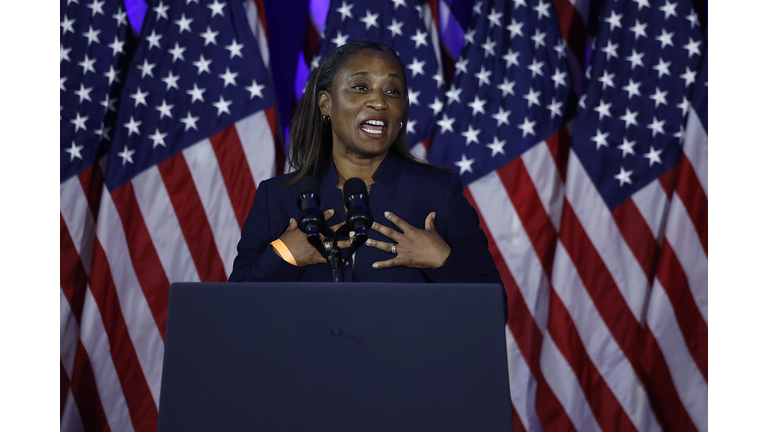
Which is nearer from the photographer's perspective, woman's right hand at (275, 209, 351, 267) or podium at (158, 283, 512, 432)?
podium at (158, 283, 512, 432)

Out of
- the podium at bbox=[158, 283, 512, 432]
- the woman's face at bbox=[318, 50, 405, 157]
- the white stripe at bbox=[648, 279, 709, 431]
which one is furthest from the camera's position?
the white stripe at bbox=[648, 279, 709, 431]

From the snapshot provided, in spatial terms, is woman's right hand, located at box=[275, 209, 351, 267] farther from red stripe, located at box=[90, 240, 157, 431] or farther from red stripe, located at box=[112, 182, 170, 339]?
red stripe, located at box=[90, 240, 157, 431]

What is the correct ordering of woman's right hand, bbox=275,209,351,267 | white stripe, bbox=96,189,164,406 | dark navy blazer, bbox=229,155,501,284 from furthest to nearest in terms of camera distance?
white stripe, bbox=96,189,164,406, dark navy blazer, bbox=229,155,501,284, woman's right hand, bbox=275,209,351,267

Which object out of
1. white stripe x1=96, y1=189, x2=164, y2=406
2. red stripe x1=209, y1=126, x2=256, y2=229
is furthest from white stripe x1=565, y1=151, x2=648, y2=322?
white stripe x1=96, y1=189, x2=164, y2=406

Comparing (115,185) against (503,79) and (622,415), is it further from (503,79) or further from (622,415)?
(622,415)

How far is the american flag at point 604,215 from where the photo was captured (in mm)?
2906

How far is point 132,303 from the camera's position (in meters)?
3.01

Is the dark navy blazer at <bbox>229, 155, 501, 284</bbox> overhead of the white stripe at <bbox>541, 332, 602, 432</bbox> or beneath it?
overhead

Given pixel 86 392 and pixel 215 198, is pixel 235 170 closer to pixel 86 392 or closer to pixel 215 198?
pixel 215 198

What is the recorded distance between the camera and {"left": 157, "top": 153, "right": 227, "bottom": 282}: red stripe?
118 inches

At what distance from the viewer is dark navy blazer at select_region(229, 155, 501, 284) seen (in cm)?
149

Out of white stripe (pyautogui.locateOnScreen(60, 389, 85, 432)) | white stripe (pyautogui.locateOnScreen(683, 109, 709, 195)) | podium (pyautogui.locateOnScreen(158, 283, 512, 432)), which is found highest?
white stripe (pyautogui.locateOnScreen(683, 109, 709, 195))

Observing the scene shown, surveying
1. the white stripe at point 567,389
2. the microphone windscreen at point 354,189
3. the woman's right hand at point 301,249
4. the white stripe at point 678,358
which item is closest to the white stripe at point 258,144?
the white stripe at point 567,389

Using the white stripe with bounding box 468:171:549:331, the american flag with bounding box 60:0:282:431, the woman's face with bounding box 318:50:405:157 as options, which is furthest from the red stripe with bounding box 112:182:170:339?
the woman's face with bounding box 318:50:405:157
